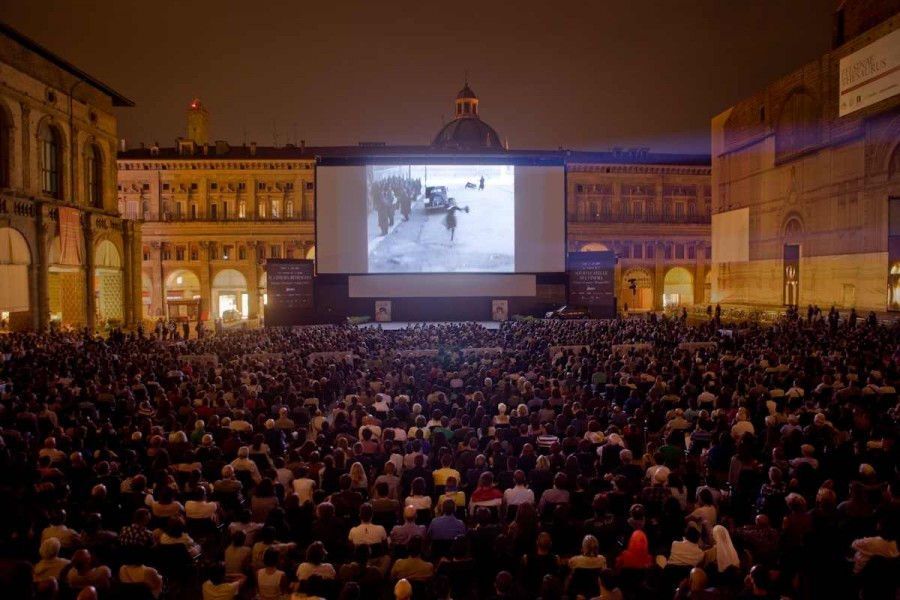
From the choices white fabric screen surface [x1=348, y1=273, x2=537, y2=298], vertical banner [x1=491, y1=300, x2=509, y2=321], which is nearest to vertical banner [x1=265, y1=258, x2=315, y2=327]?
white fabric screen surface [x1=348, y1=273, x2=537, y2=298]

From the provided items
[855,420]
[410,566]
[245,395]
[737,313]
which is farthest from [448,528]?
[737,313]

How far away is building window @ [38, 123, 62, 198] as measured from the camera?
1353 inches

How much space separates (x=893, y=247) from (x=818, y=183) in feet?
23.4

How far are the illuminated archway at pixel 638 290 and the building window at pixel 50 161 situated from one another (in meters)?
48.3

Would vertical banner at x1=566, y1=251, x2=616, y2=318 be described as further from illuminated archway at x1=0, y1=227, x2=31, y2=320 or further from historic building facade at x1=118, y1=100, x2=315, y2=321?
illuminated archway at x1=0, y1=227, x2=31, y2=320

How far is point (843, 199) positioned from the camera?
114 feet

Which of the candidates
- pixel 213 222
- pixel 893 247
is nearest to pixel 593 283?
pixel 893 247

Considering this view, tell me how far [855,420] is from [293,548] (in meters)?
9.06

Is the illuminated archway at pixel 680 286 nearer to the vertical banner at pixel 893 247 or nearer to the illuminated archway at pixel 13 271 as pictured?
the vertical banner at pixel 893 247

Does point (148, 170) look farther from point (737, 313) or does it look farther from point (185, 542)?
point (185, 542)

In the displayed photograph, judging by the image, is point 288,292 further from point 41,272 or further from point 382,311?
point 41,272

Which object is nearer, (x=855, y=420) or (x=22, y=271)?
(x=855, y=420)

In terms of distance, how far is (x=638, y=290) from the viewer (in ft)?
210

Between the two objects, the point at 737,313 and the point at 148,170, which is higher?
the point at 148,170
